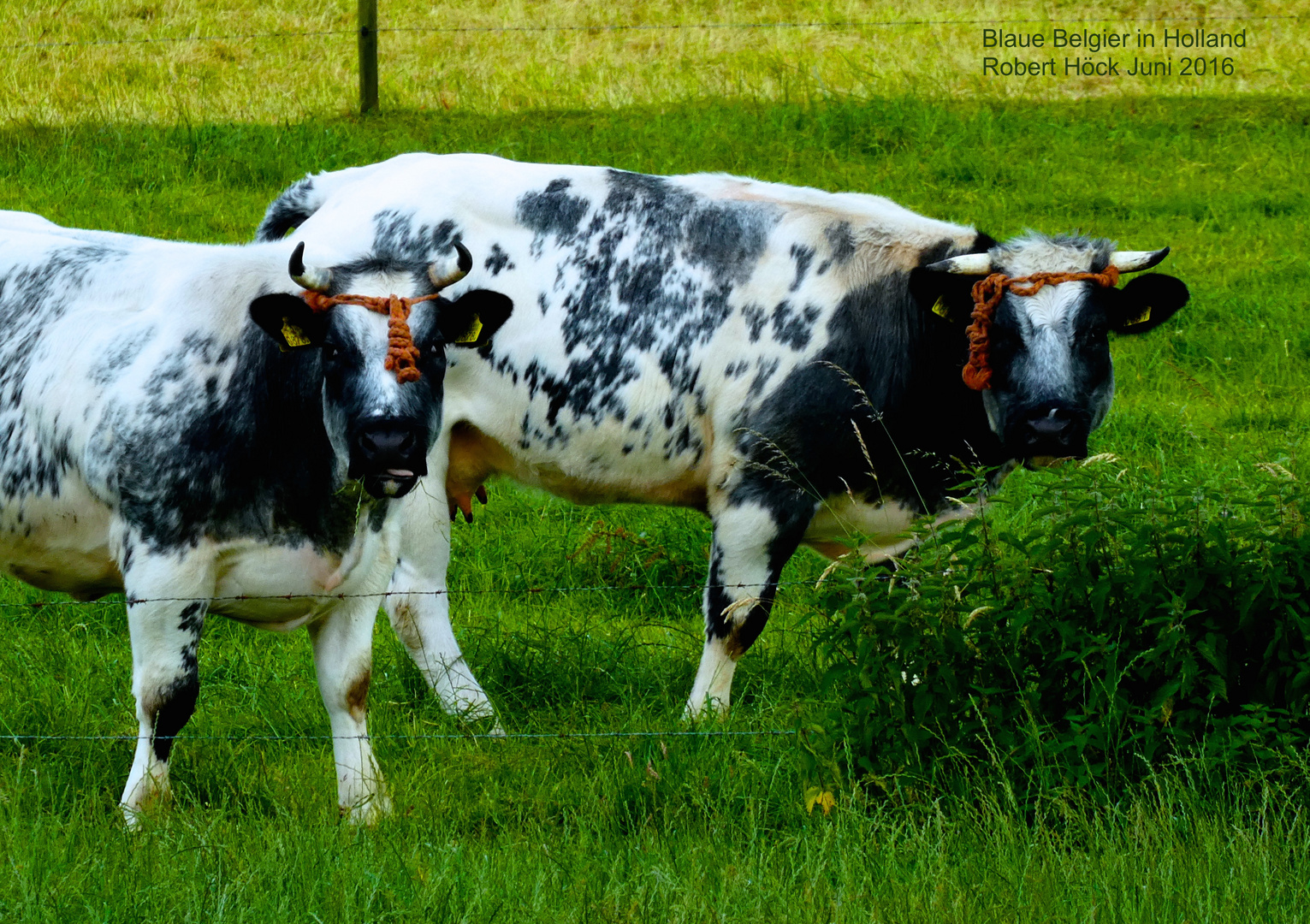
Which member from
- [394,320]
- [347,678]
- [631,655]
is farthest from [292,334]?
[631,655]

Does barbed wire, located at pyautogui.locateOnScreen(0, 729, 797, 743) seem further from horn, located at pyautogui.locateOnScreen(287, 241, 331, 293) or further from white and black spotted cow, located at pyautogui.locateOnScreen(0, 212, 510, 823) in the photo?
horn, located at pyautogui.locateOnScreen(287, 241, 331, 293)

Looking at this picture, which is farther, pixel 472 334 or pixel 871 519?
pixel 871 519

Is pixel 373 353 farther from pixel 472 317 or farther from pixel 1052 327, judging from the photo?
pixel 1052 327

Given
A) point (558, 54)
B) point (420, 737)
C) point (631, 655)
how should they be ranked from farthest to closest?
point (558, 54) < point (631, 655) < point (420, 737)

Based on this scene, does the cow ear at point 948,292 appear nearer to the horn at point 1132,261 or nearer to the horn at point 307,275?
the horn at point 1132,261

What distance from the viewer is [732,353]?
20.4ft

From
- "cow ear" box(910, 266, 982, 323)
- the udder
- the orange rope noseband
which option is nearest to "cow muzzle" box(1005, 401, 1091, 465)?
the udder

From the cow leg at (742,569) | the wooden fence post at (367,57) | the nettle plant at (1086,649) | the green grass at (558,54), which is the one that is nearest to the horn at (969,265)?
the cow leg at (742,569)

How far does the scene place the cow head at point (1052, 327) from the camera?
227 inches

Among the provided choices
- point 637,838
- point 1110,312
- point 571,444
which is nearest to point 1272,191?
point 1110,312

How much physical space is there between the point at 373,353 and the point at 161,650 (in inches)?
42.7

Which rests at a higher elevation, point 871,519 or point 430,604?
point 871,519

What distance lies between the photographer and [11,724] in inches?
221

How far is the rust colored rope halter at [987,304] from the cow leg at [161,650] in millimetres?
2756
